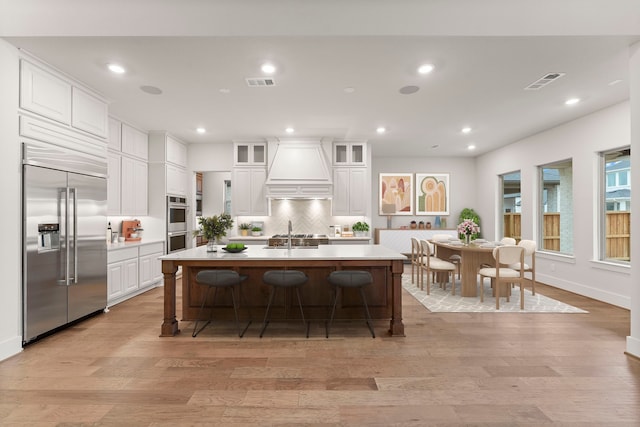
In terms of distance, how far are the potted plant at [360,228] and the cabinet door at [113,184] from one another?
13.9 ft

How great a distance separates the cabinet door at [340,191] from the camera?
6738 mm

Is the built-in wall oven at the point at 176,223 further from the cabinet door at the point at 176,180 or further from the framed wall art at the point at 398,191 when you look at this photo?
the framed wall art at the point at 398,191

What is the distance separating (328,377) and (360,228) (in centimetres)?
436

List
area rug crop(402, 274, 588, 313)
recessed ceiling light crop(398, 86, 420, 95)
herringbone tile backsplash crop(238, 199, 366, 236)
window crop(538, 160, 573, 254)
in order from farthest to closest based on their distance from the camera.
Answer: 1. herringbone tile backsplash crop(238, 199, 366, 236)
2. window crop(538, 160, 573, 254)
3. area rug crop(402, 274, 588, 313)
4. recessed ceiling light crop(398, 86, 420, 95)

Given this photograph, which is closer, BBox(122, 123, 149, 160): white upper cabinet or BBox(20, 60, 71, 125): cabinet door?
BBox(20, 60, 71, 125): cabinet door

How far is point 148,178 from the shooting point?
598 cm

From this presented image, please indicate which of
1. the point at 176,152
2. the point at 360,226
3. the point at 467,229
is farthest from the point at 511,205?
the point at 176,152

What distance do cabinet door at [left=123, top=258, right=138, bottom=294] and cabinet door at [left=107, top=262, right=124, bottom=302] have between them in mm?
90

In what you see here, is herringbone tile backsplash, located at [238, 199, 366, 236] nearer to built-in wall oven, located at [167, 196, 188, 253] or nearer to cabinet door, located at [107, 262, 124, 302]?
built-in wall oven, located at [167, 196, 188, 253]

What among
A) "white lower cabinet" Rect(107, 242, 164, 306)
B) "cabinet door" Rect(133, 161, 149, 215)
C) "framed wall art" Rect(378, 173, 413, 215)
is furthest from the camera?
"framed wall art" Rect(378, 173, 413, 215)

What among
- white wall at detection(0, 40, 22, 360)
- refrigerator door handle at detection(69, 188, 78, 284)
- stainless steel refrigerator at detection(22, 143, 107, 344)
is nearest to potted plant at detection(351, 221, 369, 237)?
stainless steel refrigerator at detection(22, 143, 107, 344)

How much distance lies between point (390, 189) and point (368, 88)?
16.4ft

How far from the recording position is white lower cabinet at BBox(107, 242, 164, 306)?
457 cm

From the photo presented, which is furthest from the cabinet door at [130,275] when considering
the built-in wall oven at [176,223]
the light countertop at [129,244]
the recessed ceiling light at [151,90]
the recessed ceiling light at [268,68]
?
the recessed ceiling light at [268,68]
